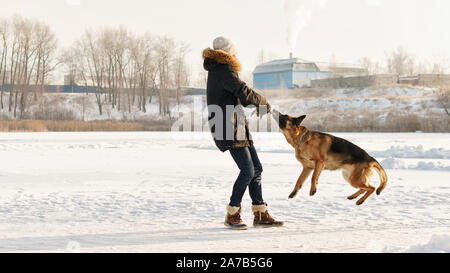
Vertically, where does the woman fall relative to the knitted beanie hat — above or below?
below

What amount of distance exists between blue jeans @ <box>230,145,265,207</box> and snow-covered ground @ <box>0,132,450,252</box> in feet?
1.14

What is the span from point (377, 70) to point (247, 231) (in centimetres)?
7005

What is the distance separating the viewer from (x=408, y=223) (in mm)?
→ 5156

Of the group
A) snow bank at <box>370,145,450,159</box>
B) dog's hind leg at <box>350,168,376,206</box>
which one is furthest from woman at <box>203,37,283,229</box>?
snow bank at <box>370,145,450,159</box>

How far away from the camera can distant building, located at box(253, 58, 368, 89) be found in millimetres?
56938

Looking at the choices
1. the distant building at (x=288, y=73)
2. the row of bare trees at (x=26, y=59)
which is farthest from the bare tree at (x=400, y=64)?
the row of bare trees at (x=26, y=59)

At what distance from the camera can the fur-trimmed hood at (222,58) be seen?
14.5ft

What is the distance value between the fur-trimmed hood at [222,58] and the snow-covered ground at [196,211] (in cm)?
161

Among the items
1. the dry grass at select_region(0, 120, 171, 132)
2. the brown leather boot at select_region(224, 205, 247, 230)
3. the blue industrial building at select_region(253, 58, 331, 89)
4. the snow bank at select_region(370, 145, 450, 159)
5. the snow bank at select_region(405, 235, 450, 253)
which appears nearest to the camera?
the snow bank at select_region(405, 235, 450, 253)

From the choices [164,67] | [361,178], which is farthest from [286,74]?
[361,178]

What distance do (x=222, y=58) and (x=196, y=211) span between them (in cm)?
225

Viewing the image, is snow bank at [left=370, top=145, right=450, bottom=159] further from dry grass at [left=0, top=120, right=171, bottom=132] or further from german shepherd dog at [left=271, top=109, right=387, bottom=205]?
dry grass at [left=0, top=120, right=171, bottom=132]

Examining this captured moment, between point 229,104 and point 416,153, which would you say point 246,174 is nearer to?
point 229,104
